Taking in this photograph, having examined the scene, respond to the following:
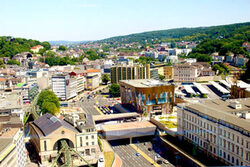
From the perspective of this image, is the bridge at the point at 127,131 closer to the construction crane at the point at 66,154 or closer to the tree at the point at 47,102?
the construction crane at the point at 66,154

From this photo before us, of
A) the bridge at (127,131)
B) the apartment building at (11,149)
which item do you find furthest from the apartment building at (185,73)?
the apartment building at (11,149)

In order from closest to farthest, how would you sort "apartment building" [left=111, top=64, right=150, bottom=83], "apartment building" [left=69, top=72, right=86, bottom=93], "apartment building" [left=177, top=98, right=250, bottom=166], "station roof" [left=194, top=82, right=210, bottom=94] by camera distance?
"apartment building" [left=177, top=98, right=250, bottom=166], "station roof" [left=194, top=82, right=210, bottom=94], "apartment building" [left=111, top=64, right=150, bottom=83], "apartment building" [left=69, top=72, right=86, bottom=93]

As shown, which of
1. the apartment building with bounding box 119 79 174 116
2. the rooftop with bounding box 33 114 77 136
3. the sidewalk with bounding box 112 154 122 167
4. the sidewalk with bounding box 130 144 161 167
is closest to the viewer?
the sidewalk with bounding box 112 154 122 167

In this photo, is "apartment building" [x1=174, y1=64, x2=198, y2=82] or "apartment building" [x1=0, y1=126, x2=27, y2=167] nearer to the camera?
"apartment building" [x1=0, y1=126, x2=27, y2=167]

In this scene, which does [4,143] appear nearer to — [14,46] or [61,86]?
[61,86]

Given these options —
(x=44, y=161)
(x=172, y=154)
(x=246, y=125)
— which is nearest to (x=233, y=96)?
(x=172, y=154)

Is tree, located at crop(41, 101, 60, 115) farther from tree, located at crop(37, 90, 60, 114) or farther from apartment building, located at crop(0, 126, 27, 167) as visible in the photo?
apartment building, located at crop(0, 126, 27, 167)

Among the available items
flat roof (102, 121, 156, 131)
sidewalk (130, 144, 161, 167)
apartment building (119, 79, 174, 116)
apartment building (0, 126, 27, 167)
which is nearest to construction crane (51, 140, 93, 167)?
apartment building (0, 126, 27, 167)
